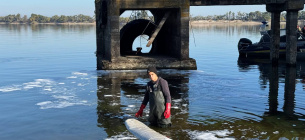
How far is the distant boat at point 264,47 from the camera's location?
3071 centimetres

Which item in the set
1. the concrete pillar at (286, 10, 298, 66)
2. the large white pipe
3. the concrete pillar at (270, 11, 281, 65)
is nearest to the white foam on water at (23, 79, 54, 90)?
the large white pipe

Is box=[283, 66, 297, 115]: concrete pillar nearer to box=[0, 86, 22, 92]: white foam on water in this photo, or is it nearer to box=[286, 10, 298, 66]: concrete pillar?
box=[286, 10, 298, 66]: concrete pillar

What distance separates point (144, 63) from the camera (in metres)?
24.0

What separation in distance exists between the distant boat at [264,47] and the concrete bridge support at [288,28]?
2757 mm

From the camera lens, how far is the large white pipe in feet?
34.0

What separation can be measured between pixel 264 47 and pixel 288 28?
21.2 ft

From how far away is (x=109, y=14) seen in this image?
23.4m

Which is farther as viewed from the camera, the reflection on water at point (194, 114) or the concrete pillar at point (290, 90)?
the concrete pillar at point (290, 90)

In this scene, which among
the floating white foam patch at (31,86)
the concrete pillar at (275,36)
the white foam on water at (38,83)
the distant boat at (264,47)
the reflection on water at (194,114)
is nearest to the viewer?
the reflection on water at (194,114)

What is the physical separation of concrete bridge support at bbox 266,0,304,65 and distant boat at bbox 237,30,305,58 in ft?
9.05

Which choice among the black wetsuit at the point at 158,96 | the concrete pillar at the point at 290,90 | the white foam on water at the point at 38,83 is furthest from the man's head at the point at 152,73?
the white foam on water at the point at 38,83

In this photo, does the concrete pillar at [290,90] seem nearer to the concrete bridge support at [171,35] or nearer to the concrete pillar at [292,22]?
the concrete pillar at [292,22]

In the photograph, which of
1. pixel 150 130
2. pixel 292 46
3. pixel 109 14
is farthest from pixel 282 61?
pixel 150 130

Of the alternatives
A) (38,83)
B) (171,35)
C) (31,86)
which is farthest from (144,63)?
(31,86)
